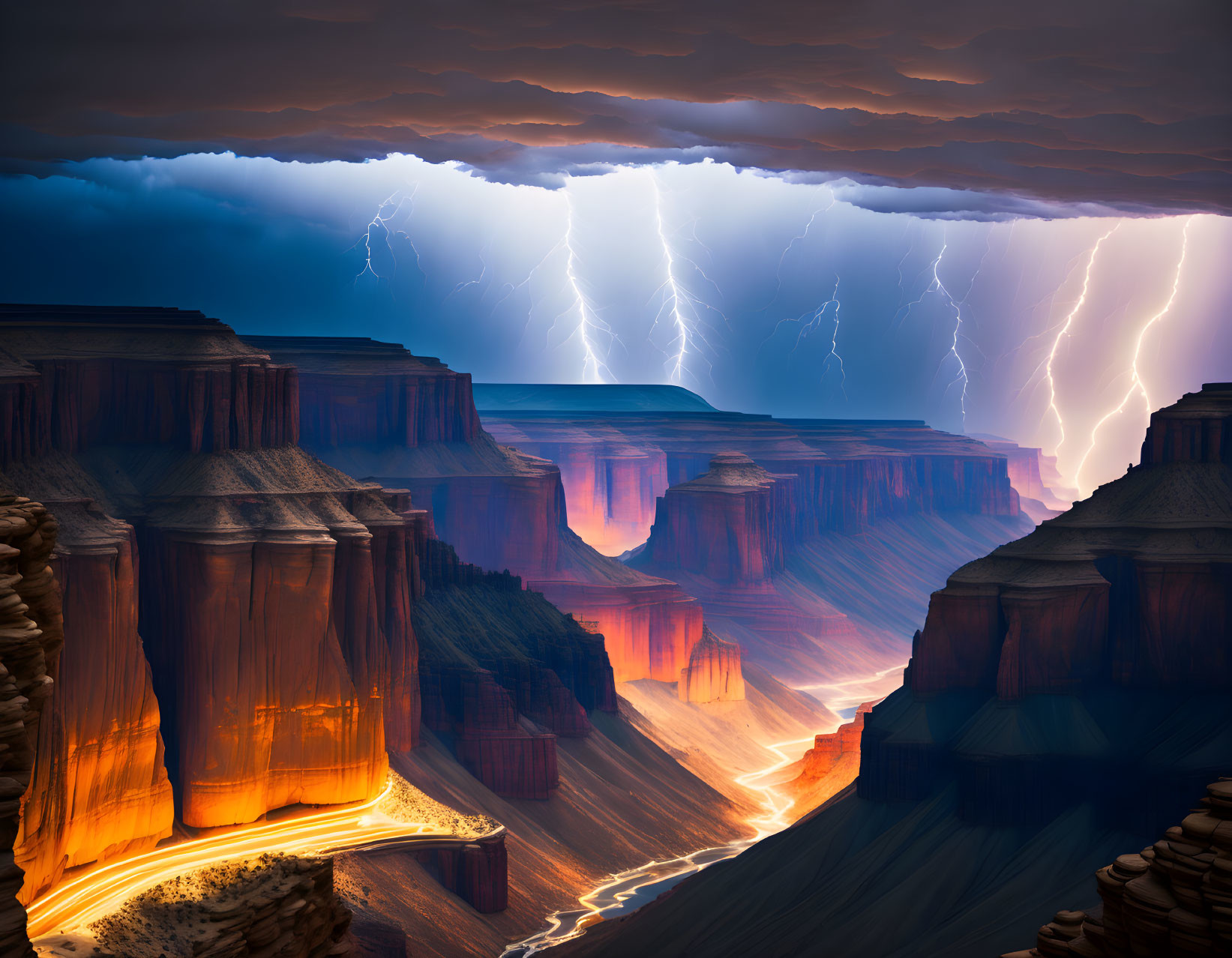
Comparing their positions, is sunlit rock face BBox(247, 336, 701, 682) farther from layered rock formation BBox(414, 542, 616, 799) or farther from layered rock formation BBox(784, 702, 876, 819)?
layered rock formation BBox(784, 702, 876, 819)

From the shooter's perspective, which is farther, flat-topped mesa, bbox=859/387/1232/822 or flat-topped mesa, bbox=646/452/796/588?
flat-topped mesa, bbox=646/452/796/588

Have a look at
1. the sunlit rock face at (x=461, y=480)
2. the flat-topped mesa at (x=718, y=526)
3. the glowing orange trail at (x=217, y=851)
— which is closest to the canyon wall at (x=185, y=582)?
the glowing orange trail at (x=217, y=851)

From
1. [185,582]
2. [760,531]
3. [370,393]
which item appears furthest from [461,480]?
[185,582]

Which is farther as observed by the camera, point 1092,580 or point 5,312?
point 1092,580

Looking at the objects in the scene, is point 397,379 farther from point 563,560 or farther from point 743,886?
point 743,886

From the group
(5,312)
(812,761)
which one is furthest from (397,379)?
(5,312)

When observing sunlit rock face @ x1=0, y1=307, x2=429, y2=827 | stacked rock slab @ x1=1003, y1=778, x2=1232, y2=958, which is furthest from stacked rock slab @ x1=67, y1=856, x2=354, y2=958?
stacked rock slab @ x1=1003, y1=778, x2=1232, y2=958
